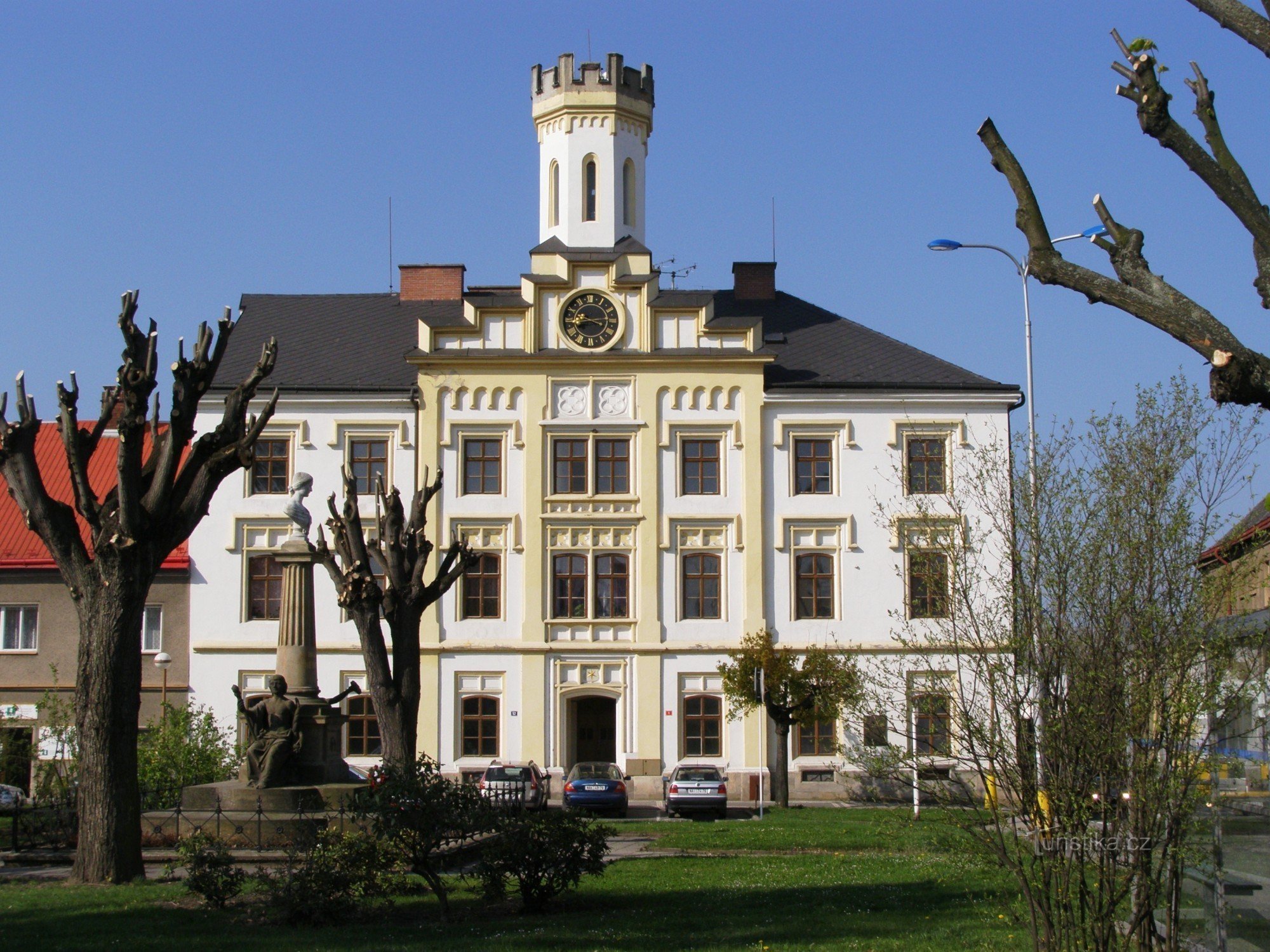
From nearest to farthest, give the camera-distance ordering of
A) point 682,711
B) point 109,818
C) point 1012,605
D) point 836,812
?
1. point 1012,605
2. point 109,818
3. point 836,812
4. point 682,711

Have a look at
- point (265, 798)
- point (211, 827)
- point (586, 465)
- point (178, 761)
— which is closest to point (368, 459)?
point (586, 465)

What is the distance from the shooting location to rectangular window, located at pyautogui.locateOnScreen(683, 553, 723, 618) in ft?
146

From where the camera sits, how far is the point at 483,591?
4456 cm

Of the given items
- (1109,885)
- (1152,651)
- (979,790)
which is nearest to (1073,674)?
(1152,651)

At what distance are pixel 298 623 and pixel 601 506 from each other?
20211 mm

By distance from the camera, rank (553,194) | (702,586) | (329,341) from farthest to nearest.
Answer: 1. (553,194)
2. (329,341)
3. (702,586)

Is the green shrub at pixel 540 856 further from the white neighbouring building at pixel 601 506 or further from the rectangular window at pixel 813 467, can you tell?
the rectangular window at pixel 813 467

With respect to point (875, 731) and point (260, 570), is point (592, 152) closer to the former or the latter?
point (260, 570)

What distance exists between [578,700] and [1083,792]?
3368cm

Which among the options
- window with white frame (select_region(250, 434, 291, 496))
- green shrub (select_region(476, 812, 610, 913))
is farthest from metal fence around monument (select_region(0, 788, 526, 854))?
window with white frame (select_region(250, 434, 291, 496))

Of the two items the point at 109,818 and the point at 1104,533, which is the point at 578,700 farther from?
the point at 1104,533

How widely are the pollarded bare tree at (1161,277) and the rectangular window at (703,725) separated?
36.0m

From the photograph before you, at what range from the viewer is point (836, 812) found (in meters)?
35.3

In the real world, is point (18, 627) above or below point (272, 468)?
below
